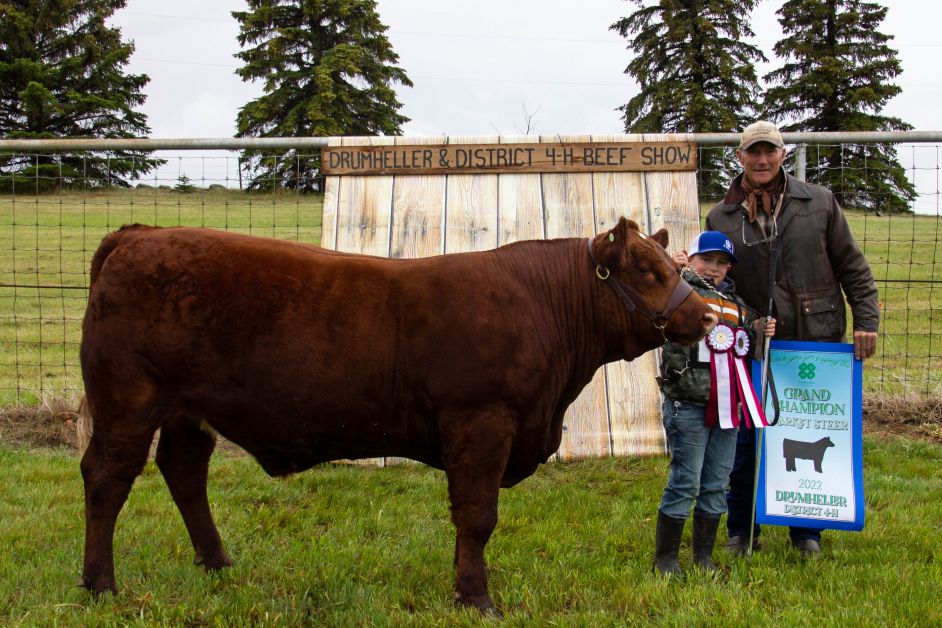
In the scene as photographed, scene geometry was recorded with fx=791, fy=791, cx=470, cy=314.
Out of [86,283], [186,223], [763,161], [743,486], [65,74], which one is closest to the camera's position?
[763,161]

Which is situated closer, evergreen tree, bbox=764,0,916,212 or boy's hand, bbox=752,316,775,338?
boy's hand, bbox=752,316,775,338

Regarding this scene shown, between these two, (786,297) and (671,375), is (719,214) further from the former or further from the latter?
(671,375)

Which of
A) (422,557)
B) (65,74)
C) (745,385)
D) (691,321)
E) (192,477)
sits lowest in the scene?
(422,557)

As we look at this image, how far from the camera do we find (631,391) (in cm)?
587

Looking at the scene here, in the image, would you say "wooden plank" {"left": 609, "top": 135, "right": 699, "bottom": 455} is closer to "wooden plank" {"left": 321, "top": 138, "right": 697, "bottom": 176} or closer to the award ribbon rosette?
"wooden plank" {"left": 321, "top": 138, "right": 697, "bottom": 176}

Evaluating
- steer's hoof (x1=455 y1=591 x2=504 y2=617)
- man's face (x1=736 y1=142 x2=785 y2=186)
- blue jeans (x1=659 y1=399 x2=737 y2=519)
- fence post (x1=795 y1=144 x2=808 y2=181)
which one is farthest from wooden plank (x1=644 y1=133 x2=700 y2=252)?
steer's hoof (x1=455 y1=591 x2=504 y2=617)

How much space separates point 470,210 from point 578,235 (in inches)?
32.5

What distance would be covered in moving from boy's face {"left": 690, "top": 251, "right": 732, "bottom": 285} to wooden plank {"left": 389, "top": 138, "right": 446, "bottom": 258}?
2287mm

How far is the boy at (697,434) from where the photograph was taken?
12.7 feet

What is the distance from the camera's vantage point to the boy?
3863 millimetres

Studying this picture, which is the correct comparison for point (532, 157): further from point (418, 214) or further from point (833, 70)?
point (833, 70)

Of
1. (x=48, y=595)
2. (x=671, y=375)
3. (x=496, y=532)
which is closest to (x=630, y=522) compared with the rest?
(x=496, y=532)

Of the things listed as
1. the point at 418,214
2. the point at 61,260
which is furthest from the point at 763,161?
the point at 61,260

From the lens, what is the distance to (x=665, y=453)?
5855mm
